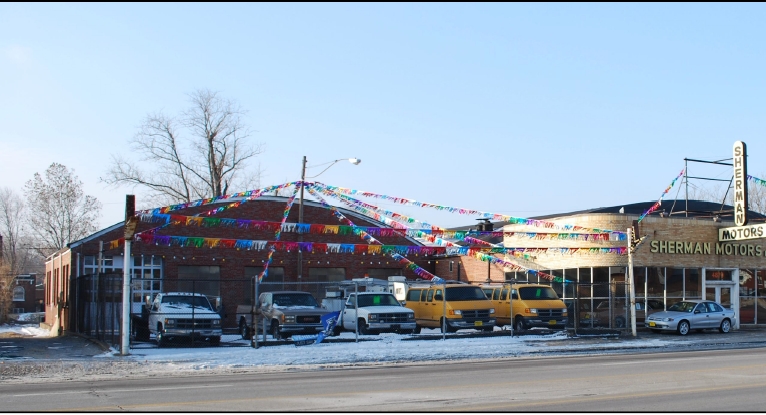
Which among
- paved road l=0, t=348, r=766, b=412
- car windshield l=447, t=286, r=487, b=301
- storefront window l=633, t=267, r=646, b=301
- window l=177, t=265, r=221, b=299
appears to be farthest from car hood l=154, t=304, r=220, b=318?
storefront window l=633, t=267, r=646, b=301

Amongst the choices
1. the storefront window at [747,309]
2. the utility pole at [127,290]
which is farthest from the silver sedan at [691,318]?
the utility pole at [127,290]

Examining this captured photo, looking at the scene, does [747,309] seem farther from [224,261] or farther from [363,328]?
[224,261]

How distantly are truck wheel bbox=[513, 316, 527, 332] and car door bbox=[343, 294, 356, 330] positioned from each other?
6.23m

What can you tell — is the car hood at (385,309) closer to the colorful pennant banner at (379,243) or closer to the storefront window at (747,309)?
the colorful pennant banner at (379,243)

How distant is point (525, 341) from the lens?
26.5m

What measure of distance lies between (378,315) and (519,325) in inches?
230

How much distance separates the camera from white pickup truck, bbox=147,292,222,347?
24750mm

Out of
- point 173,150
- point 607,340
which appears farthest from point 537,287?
point 173,150

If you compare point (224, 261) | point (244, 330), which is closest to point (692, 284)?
point (244, 330)

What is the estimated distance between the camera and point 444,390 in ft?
43.4

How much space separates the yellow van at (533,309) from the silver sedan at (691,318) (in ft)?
12.7

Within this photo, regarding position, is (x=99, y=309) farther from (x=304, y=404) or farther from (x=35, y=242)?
(x=35, y=242)

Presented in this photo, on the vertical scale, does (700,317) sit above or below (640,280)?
below

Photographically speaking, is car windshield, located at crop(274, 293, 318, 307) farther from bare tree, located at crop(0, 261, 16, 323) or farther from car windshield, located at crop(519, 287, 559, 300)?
bare tree, located at crop(0, 261, 16, 323)
